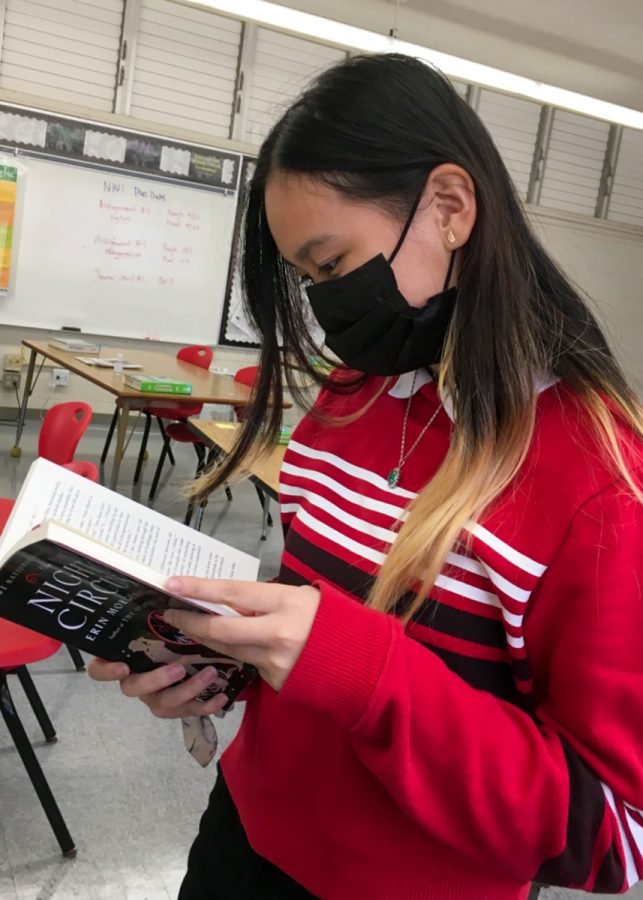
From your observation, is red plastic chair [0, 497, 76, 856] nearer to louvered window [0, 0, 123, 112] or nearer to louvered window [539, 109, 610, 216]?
louvered window [0, 0, 123, 112]

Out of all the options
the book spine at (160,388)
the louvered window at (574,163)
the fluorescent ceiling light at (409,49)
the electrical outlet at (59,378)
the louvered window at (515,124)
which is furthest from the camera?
the louvered window at (574,163)

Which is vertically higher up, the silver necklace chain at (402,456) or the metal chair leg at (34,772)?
the silver necklace chain at (402,456)

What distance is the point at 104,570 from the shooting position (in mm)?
619

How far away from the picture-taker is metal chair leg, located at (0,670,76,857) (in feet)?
5.70

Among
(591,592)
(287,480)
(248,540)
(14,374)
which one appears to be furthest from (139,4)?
(591,592)

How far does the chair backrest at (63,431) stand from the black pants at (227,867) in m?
1.65

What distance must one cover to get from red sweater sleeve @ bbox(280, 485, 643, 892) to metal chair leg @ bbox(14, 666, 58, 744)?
1573mm

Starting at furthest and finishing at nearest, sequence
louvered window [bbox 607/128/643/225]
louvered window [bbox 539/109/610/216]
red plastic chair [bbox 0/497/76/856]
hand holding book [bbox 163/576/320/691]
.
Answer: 1. louvered window [bbox 607/128/643/225]
2. louvered window [bbox 539/109/610/216]
3. red plastic chair [bbox 0/497/76/856]
4. hand holding book [bbox 163/576/320/691]

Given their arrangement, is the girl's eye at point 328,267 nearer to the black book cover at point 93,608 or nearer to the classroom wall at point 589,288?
the black book cover at point 93,608

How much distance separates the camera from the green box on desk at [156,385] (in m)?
3.98

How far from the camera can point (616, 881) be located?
63cm

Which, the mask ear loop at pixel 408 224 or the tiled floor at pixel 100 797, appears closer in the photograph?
the mask ear loop at pixel 408 224

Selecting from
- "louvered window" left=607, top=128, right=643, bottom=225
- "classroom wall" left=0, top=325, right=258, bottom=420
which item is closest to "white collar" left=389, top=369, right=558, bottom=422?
"classroom wall" left=0, top=325, right=258, bottom=420

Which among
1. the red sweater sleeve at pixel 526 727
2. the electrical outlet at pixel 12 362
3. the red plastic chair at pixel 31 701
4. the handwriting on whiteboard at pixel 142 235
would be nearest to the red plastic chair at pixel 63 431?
the red plastic chair at pixel 31 701
